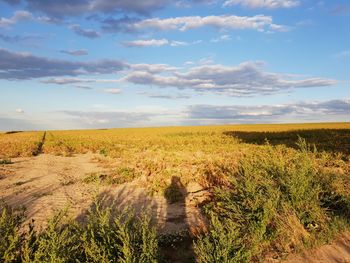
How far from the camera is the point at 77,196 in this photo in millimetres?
11625

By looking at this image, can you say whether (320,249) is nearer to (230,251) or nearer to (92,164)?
(230,251)

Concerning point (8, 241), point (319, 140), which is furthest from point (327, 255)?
point (319, 140)

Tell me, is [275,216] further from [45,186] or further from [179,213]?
[45,186]

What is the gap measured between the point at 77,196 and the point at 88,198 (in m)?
0.55

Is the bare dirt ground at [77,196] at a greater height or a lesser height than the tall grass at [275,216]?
lesser

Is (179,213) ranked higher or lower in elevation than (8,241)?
lower

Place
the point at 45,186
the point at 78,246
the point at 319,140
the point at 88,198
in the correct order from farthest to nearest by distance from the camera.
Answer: the point at 319,140 → the point at 45,186 → the point at 88,198 → the point at 78,246

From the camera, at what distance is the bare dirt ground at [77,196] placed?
9.26 m

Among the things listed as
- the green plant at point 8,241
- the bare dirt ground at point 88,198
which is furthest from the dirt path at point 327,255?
the green plant at point 8,241

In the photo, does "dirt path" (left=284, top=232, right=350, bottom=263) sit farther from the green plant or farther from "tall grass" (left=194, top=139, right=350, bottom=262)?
the green plant

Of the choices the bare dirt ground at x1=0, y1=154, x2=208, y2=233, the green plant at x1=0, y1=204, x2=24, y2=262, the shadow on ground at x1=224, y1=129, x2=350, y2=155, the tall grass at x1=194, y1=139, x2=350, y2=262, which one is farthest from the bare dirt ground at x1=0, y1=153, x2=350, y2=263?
the shadow on ground at x1=224, y1=129, x2=350, y2=155

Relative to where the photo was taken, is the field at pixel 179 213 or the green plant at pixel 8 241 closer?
the green plant at pixel 8 241

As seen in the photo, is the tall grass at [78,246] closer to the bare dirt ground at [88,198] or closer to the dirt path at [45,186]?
the bare dirt ground at [88,198]

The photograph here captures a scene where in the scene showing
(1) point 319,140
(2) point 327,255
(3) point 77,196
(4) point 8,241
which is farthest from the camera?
(1) point 319,140
